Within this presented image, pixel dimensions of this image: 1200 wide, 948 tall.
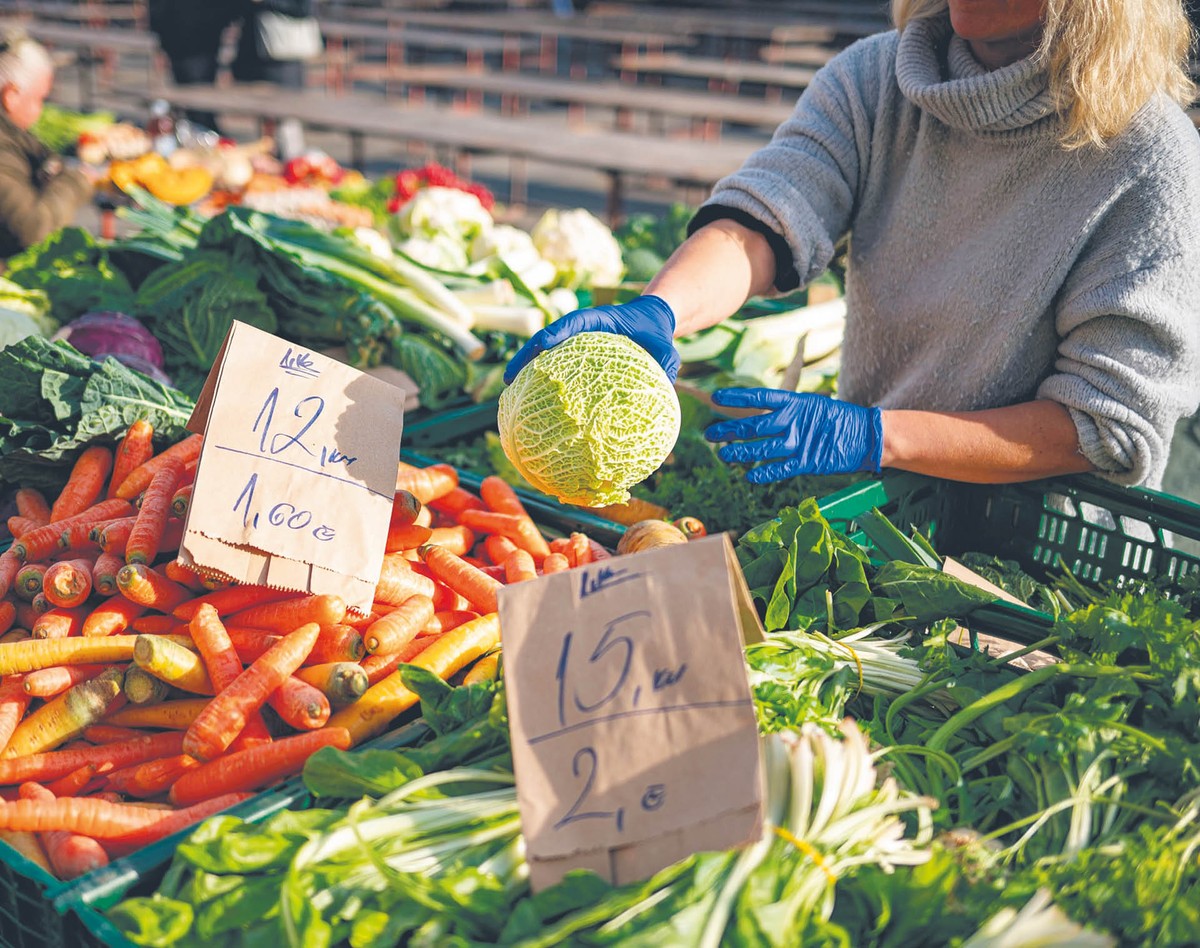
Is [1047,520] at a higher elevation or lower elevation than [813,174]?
lower

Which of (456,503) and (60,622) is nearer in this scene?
(60,622)

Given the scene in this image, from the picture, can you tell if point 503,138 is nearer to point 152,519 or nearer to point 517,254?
point 517,254

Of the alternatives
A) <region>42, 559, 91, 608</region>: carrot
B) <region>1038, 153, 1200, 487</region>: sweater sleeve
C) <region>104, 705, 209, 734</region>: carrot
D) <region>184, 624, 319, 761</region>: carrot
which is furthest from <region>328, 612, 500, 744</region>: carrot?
<region>1038, 153, 1200, 487</region>: sweater sleeve

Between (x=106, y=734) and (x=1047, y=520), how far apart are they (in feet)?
6.92

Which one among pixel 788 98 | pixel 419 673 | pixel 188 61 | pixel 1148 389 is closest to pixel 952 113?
pixel 1148 389

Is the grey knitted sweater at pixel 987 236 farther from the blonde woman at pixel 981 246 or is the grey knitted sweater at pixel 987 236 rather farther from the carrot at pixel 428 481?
the carrot at pixel 428 481

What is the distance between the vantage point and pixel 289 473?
181cm

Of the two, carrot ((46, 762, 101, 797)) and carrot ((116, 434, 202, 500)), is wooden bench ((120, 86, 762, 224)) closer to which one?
carrot ((116, 434, 202, 500))

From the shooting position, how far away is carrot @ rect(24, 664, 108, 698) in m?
1.81

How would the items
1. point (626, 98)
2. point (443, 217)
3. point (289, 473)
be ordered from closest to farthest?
point (289, 473) → point (443, 217) → point (626, 98)

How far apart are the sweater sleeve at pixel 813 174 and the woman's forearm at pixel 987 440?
51 centimetres

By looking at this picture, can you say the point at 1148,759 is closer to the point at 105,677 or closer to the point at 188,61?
the point at 105,677

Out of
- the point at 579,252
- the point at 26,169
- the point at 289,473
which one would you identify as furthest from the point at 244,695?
the point at 26,169

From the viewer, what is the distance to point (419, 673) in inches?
67.1
